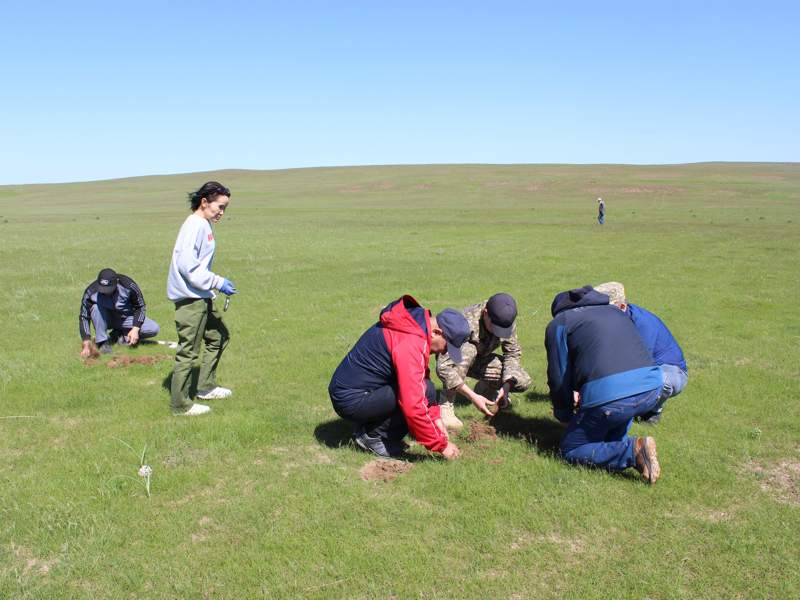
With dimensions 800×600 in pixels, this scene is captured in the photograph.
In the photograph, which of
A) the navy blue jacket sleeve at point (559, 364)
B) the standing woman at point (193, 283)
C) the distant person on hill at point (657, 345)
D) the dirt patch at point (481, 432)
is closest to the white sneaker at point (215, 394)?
the standing woman at point (193, 283)

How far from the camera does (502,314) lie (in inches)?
250

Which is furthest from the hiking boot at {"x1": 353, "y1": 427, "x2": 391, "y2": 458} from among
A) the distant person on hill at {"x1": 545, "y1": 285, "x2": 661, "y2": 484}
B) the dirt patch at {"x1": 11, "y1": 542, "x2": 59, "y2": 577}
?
the dirt patch at {"x1": 11, "y1": 542, "x2": 59, "y2": 577}

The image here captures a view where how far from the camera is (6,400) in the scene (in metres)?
7.71

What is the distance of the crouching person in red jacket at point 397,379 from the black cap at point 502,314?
597 millimetres

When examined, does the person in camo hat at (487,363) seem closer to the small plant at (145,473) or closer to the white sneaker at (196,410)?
the white sneaker at (196,410)

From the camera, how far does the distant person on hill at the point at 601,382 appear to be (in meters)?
5.39

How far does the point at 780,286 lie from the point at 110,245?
22867mm

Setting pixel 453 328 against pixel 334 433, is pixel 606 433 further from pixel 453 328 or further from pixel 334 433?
pixel 334 433

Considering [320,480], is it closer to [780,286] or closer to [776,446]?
[776,446]

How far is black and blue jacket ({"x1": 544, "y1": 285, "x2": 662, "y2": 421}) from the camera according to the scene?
5.40 meters

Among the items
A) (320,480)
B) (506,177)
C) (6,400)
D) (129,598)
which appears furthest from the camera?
(506,177)

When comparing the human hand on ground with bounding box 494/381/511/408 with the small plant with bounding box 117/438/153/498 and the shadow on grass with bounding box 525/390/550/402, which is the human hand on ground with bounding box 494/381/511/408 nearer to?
the shadow on grass with bounding box 525/390/550/402

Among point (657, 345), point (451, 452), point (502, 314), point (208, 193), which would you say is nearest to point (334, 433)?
point (451, 452)

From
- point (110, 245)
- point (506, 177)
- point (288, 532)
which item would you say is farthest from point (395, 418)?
point (506, 177)
